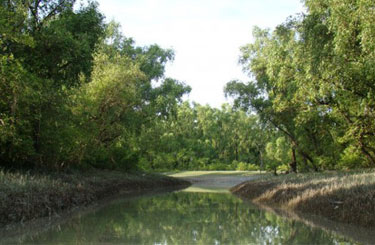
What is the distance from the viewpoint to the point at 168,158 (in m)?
70.8

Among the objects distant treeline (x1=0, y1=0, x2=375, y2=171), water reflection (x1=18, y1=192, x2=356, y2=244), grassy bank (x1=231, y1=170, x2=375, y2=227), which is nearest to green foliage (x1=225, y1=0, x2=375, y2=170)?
distant treeline (x1=0, y1=0, x2=375, y2=171)

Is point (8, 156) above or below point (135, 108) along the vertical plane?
below

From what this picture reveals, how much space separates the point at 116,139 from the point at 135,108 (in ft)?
13.0

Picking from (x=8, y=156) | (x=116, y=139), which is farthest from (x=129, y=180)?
(x=8, y=156)

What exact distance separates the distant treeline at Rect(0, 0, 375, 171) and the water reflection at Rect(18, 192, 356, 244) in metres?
5.07

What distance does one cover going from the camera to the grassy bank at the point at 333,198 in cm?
1202

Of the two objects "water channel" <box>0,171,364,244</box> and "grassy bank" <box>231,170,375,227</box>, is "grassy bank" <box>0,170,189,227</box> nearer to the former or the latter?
"water channel" <box>0,171,364,244</box>

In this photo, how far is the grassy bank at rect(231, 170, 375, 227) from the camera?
12023mm

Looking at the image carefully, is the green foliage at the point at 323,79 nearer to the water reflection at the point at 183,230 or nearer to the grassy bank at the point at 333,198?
the grassy bank at the point at 333,198

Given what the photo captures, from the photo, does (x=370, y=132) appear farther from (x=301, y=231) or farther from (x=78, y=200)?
(x=78, y=200)

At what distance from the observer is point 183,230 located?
1181 centimetres

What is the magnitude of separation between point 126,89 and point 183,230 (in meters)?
17.8

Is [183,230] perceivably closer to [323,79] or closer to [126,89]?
[323,79]

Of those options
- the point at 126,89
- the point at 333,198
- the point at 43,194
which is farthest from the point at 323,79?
the point at 126,89
